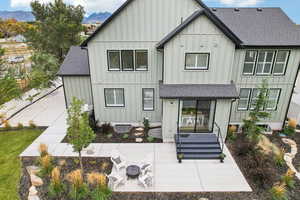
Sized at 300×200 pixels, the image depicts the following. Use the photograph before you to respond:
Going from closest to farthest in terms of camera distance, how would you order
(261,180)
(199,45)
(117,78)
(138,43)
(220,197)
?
(220,197)
(261,180)
(199,45)
(138,43)
(117,78)

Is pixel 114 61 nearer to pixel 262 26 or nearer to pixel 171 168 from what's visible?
pixel 171 168

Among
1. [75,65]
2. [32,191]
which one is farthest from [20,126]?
[32,191]

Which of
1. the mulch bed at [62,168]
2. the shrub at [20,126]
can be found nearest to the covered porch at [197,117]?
the mulch bed at [62,168]

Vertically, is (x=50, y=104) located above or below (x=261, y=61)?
below

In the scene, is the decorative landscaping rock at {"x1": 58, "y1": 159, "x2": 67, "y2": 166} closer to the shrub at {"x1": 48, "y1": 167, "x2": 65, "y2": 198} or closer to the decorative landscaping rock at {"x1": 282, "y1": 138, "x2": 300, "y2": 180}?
the shrub at {"x1": 48, "y1": 167, "x2": 65, "y2": 198}

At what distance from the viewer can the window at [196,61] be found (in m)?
10.8

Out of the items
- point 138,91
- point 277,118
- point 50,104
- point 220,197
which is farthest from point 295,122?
point 50,104

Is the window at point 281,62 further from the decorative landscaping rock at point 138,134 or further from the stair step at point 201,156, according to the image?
the decorative landscaping rock at point 138,134

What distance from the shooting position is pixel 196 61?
11.0 m

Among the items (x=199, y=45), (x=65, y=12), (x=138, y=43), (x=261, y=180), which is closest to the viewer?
(x=261, y=180)

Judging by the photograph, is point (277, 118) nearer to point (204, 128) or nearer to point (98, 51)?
point (204, 128)

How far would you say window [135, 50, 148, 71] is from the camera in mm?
12227

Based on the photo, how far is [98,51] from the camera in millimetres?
12078

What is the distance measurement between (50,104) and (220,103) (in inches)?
654
